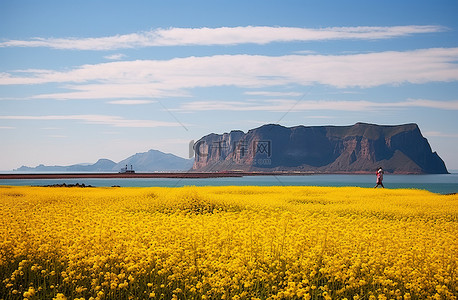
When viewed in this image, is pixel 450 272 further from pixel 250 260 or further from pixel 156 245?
pixel 156 245

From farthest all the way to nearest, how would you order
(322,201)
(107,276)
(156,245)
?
(322,201)
(156,245)
(107,276)

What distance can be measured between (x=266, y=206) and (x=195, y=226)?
9.06m

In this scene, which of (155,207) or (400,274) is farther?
(155,207)

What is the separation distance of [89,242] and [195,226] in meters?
3.31

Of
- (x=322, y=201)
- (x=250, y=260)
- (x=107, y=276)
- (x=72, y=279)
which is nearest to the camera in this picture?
(x=107, y=276)

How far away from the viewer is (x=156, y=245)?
37.0ft

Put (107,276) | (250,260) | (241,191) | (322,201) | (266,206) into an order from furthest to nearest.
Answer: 1. (241,191)
2. (322,201)
3. (266,206)
4. (250,260)
5. (107,276)

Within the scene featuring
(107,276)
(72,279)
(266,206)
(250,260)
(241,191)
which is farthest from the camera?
(241,191)

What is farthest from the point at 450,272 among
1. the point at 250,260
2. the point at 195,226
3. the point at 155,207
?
the point at 155,207

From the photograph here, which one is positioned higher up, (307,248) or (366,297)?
(307,248)

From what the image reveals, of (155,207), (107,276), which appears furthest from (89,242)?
(155,207)

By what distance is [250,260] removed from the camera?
10.6 meters

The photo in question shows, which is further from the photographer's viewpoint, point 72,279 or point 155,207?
point 155,207

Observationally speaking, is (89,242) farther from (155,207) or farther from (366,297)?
(155,207)
